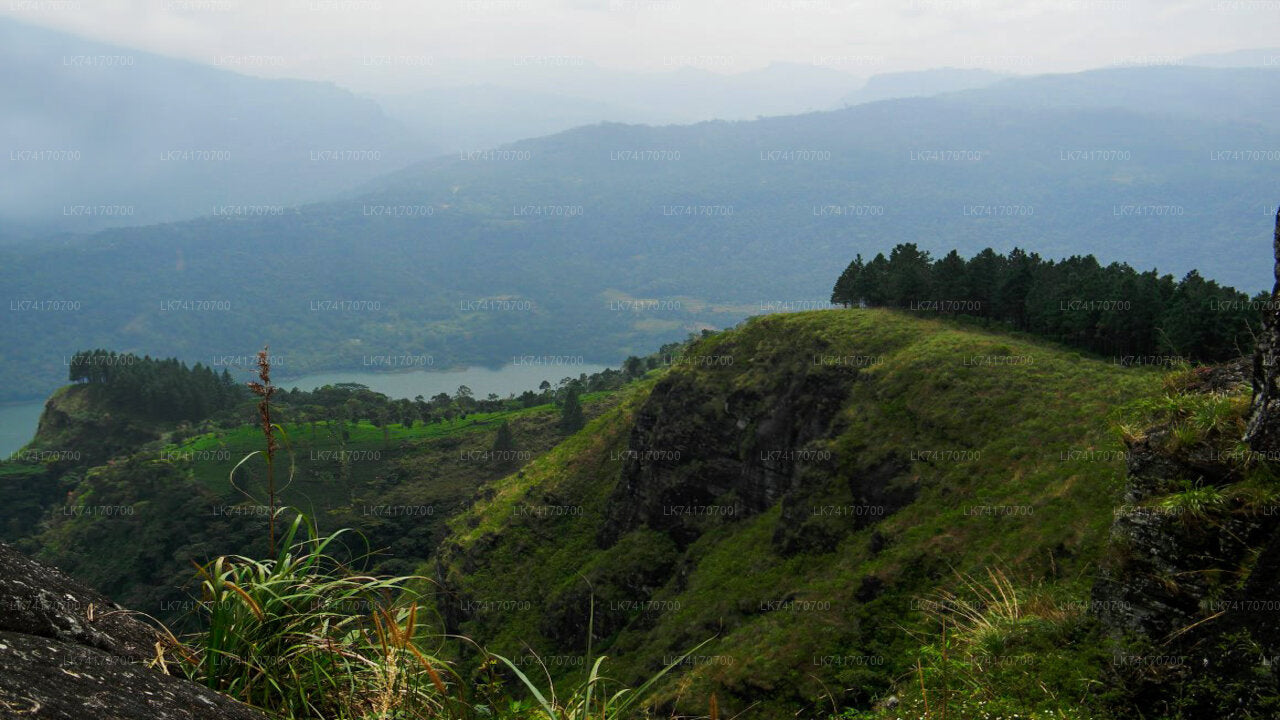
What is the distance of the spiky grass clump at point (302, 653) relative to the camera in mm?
3693

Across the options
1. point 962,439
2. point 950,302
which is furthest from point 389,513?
point 962,439

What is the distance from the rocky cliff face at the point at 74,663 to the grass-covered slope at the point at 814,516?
20.0ft

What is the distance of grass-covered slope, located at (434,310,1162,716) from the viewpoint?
17125 mm

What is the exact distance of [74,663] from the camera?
2.90 m

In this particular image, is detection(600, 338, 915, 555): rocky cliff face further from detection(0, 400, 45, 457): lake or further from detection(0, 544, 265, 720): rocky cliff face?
detection(0, 400, 45, 457): lake

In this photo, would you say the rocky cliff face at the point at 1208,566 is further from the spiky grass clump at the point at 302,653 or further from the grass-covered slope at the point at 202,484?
the grass-covered slope at the point at 202,484

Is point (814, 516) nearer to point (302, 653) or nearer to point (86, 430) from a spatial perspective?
point (302, 653)

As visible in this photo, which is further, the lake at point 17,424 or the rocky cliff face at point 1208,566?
the lake at point 17,424

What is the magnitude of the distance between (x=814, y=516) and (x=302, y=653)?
26.3m

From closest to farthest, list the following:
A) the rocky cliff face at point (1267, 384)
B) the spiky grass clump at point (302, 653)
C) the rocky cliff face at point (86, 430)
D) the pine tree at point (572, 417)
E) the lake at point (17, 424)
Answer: the spiky grass clump at point (302, 653)
the rocky cliff face at point (1267, 384)
the pine tree at point (572, 417)
the rocky cliff face at point (86, 430)
the lake at point (17, 424)

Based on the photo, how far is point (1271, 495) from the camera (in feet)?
18.8

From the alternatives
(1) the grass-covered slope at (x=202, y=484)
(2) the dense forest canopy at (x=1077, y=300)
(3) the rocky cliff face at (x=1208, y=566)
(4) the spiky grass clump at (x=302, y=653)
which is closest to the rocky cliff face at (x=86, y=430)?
(1) the grass-covered slope at (x=202, y=484)

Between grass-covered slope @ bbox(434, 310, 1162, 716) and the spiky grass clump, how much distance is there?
5222mm

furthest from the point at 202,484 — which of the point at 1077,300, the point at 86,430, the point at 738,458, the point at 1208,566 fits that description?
the point at 1208,566
